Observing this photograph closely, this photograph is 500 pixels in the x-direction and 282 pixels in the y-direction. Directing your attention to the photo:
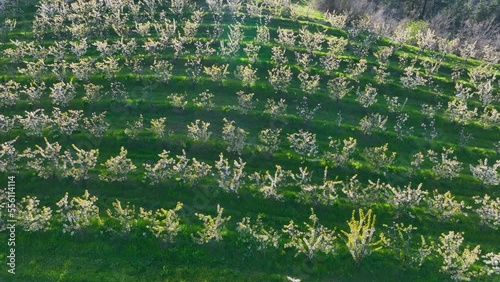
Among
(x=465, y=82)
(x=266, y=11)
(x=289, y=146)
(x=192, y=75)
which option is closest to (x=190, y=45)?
(x=192, y=75)

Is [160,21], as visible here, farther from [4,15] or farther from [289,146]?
[289,146]

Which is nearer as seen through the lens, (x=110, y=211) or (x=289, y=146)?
(x=110, y=211)

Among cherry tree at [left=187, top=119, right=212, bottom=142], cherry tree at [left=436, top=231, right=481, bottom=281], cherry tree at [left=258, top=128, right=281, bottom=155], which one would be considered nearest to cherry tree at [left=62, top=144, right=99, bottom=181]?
cherry tree at [left=187, top=119, right=212, bottom=142]

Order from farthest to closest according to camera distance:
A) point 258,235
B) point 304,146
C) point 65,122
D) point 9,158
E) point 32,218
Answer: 1. point 65,122
2. point 304,146
3. point 9,158
4. point 32,218
5. point 258,235

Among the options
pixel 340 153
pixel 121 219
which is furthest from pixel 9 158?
pixel 340 153

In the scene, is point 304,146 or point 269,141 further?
point 269,141

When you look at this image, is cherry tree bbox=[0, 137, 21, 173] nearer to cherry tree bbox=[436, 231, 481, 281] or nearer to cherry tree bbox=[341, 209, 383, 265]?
cherry tree bbox=[341, 209, 383, 265]

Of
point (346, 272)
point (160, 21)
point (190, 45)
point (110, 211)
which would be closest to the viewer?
point (346, 272)

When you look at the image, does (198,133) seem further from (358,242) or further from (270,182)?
(358,242)

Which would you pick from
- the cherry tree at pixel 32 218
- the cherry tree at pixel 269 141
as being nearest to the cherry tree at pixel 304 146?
the cherry tree at pixel 269 141
